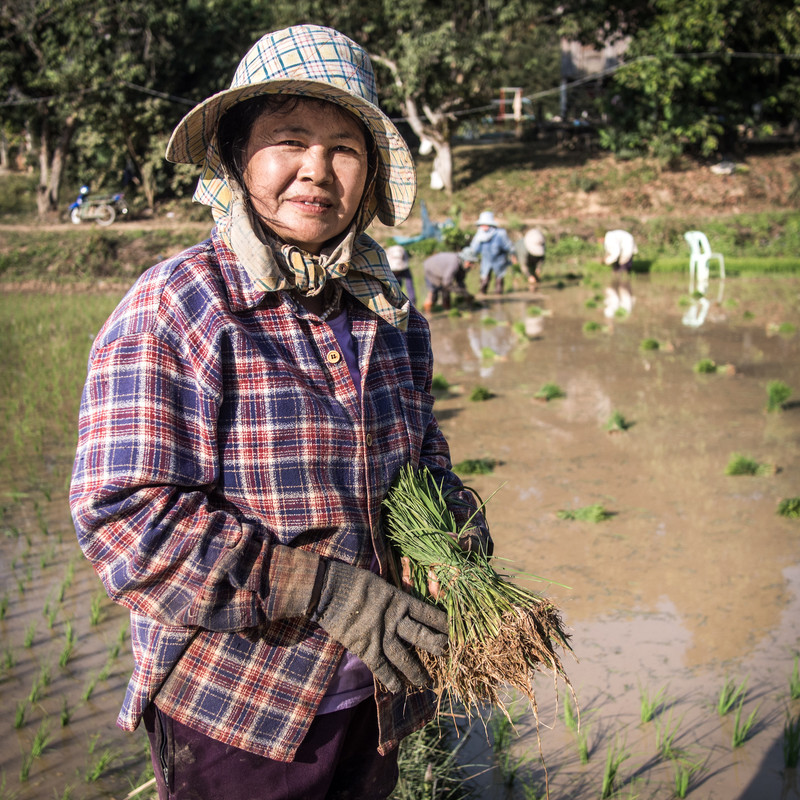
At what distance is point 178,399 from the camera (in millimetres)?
1347

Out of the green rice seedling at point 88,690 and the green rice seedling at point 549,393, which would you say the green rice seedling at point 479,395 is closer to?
the green rice seedling at point 549,393

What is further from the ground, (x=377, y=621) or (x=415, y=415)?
(x=415, y=415)

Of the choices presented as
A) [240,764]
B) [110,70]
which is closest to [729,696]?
[240,764]

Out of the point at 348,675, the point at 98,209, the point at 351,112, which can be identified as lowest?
the point at 98,209

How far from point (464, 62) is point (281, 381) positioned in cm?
2421

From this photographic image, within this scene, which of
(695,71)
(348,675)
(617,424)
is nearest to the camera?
(348,675)

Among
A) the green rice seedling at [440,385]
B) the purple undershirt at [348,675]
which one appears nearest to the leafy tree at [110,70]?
the green rice seedling at [440,385]

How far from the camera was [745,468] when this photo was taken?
5.68 m

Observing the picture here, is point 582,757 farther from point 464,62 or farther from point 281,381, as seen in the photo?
point 464,62

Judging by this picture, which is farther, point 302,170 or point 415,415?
point 415,415

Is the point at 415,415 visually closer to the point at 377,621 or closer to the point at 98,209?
the point at 377,621

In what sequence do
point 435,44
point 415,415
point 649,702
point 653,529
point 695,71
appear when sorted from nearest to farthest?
point 415,415 < point 649,702 < point 653,529 < point 435,44 < point 695,71

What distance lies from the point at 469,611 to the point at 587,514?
3.59 metres

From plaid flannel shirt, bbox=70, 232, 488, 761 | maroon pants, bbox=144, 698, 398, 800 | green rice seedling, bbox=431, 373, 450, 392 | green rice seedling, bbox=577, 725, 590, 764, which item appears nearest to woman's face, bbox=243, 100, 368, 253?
plaid flannel shirt, bbox=70, 232, 488, 761
